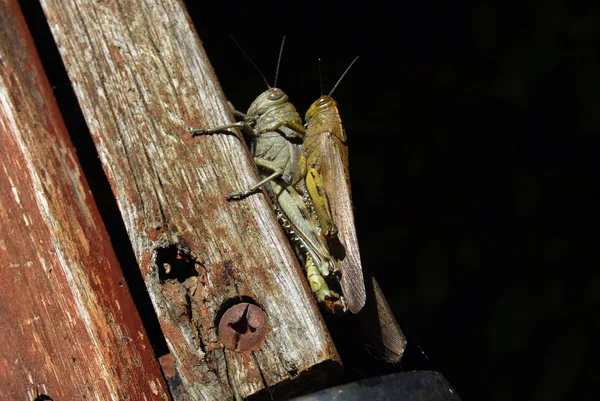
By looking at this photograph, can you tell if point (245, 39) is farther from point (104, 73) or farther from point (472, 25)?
point (104, 73)

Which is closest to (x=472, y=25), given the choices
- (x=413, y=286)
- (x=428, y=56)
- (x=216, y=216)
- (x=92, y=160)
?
(x=428, y=56)

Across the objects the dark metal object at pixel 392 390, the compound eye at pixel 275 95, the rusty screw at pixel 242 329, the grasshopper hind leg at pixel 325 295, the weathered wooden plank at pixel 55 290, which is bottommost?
the grasshopper hind leg at pixel 325 295

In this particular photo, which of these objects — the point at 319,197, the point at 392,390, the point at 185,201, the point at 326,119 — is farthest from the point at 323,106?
the point at 392,390

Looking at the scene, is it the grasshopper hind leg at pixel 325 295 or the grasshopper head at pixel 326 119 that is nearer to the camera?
the grasshopper hind leg at pixel 325 295

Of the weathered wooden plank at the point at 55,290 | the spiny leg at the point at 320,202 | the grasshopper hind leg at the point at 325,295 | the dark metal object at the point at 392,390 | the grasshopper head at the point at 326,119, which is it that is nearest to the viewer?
the dark metal object at the point at 392,390

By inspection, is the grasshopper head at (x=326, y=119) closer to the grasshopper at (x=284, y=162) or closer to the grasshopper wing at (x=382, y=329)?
the grasshopper at (x=284, y=162)

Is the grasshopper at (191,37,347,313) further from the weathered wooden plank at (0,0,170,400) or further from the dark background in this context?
the weathered wooden plank at (0,0,170,400)

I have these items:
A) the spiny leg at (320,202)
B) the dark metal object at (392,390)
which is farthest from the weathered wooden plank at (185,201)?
the spiny leg at (320,202)

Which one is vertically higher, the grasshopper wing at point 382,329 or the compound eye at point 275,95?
the compound eye at point 275,95
